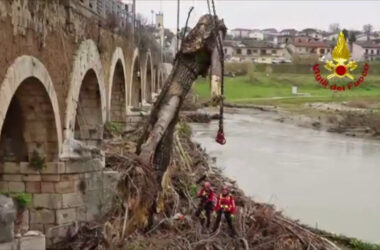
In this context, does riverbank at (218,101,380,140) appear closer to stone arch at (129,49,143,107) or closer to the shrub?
stone arch at (129,49,143,107)

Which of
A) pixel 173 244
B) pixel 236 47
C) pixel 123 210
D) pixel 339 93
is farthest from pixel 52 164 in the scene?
pixel 236 47

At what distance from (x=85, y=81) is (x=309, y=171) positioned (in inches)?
424

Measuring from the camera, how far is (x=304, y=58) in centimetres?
6744

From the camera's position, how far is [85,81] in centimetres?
1255

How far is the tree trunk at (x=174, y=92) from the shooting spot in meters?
9.71

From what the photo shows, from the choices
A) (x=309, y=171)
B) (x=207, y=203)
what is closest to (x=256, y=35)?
(x=309, y=171)

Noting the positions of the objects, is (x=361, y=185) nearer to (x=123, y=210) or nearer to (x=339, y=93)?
(x=123, y=210)

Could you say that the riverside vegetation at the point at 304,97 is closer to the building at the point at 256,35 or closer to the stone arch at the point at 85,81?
the stone arch at the point at 85,81

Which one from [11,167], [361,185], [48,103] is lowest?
[361,185]

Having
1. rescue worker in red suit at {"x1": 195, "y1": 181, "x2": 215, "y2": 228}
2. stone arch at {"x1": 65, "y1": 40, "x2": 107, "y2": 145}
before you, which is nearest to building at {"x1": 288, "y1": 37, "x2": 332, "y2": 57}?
stone arch at {"x1": 65, "y1": 40, "x2": 107, "y2": 145}

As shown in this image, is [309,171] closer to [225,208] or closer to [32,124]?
[225,208]

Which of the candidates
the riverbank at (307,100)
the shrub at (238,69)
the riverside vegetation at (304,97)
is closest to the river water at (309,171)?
the riverbank at (307,100)

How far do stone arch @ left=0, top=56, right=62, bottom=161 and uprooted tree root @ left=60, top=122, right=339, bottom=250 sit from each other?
1.29 m

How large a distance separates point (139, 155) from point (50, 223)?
5.89ft
